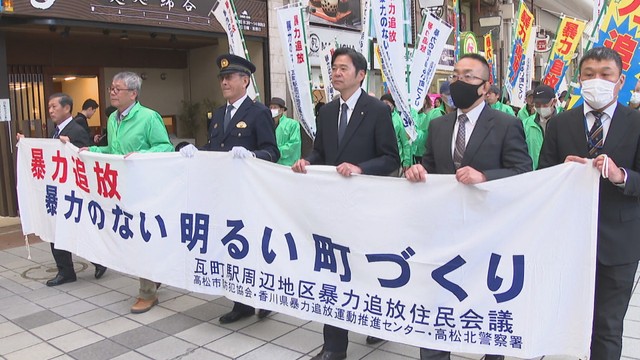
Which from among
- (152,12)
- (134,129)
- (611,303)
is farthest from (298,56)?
(611,303)

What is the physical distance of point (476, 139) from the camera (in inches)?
115

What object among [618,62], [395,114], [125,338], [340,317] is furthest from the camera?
[395,114]

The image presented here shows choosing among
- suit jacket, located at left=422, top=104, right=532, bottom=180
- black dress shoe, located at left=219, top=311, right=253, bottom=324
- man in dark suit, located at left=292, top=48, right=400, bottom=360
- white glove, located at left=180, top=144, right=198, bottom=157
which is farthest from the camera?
black dress shoe, located at left=219, top=311, right=253, bottom=324

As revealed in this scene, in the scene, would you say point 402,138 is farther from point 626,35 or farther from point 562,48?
point 562,48

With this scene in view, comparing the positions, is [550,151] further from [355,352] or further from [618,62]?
[355,352]

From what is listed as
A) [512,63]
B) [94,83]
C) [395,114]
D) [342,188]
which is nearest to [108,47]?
[94,83]

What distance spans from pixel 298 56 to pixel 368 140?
4898 millimetres

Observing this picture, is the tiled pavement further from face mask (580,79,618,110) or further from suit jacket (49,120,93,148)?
face mask (580,79,618,110)

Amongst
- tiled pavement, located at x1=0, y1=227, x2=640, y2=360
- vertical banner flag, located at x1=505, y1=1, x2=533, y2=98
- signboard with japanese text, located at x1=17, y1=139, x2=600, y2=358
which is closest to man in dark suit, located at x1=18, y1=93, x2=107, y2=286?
tiled pavement, located at x1=0, y1=227, x2=640, y2=360

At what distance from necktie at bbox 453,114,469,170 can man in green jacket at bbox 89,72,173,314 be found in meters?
2.81

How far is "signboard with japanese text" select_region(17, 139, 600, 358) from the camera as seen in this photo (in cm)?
276

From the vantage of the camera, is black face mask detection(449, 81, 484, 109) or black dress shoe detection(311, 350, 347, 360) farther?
black dress shoe detection(311, 350, 347, 360)

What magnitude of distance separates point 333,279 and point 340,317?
25 cm

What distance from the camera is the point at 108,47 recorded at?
11.2 metres
